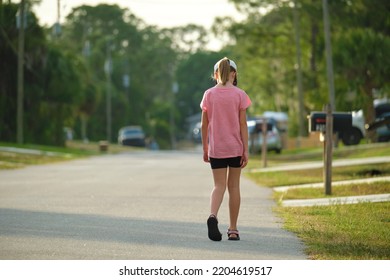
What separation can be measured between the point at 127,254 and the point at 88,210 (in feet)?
17.2

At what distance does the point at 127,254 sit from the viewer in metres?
9.45

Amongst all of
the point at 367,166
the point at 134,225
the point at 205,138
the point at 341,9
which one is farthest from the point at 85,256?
the point at 341,9

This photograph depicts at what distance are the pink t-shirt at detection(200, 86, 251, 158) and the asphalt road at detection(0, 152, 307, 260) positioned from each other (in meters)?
0.93

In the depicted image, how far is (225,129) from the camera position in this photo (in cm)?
1073

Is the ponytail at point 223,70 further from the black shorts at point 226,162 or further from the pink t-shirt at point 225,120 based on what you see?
the black shorts at point 226,162

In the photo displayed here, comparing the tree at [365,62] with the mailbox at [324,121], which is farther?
the tree at [365,62]

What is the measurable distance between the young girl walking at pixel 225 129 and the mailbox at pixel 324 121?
6829 mm

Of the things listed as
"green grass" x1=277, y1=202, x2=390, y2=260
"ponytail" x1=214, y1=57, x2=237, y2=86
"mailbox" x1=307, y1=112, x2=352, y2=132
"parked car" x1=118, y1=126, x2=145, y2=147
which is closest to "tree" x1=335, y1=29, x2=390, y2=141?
"mailbox" x1=307, y1=112, x2=352, y2=132

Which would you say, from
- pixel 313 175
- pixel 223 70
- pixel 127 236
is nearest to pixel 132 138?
A: pixel 313 175

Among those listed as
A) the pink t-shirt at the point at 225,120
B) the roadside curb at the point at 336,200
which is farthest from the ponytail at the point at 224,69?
the roadside curb at the point at 336,200

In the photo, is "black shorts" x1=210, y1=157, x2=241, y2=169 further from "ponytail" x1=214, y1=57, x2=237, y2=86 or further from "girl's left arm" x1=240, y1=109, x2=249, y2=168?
"ponytail" x1=214, y1=57, x2=237, y2=86

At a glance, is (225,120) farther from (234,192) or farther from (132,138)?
(132,138)

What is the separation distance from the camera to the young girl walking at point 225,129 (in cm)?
1071

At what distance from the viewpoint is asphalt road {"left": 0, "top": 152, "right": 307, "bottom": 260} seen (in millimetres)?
9672
